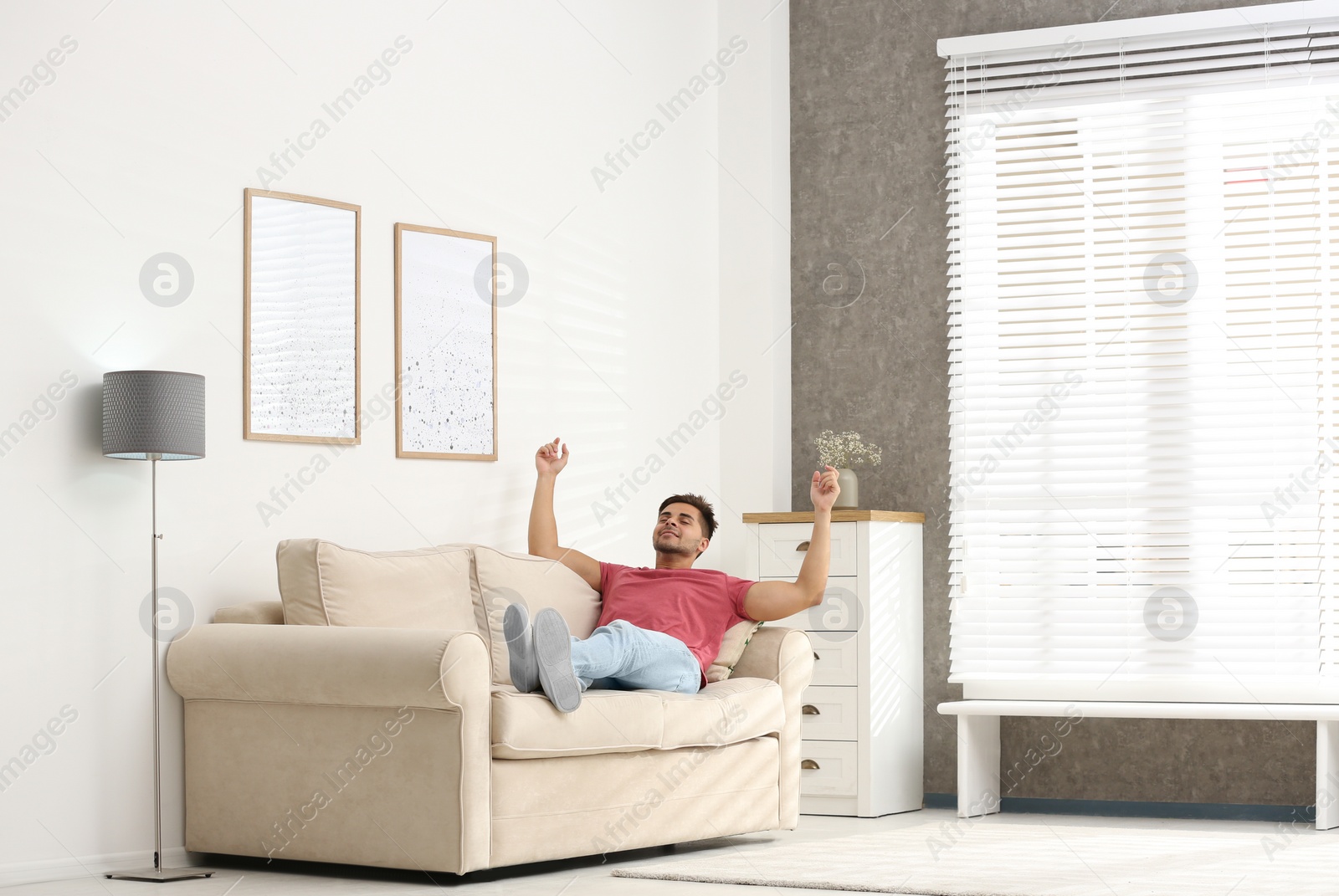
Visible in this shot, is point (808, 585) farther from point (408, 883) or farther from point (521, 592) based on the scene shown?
point (408, 883)

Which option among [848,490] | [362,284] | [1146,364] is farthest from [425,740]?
[1146,364]

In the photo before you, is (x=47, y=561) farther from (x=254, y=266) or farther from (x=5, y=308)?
(x=254, y=266)

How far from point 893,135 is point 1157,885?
330cm

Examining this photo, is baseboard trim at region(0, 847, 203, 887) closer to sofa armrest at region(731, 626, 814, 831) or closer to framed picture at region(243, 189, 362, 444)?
framed picture at region(243, 189, 362, 444)

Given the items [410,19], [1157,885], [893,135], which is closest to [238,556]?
[410,19]

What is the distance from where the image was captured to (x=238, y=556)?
411 cm

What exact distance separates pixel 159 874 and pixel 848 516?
258 centimetres

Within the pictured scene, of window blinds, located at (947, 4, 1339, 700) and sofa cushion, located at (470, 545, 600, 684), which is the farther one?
window blinds, located at (947, 4, 1339, 700)

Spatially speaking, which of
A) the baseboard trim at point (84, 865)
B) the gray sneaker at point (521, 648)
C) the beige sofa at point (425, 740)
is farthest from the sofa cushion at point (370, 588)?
the baseboard trim at point (84, 865)

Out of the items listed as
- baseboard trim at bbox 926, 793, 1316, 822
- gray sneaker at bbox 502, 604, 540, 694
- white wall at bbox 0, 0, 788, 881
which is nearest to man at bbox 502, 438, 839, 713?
gray sneaker at bbox 502, 604, 540, 694

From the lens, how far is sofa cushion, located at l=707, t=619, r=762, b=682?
4297mm

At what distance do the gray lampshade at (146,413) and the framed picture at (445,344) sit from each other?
0.95 metres

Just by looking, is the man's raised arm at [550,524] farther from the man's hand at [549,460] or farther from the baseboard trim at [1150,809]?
the baseboard trim at [1150,809]

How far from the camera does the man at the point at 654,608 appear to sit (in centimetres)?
359
